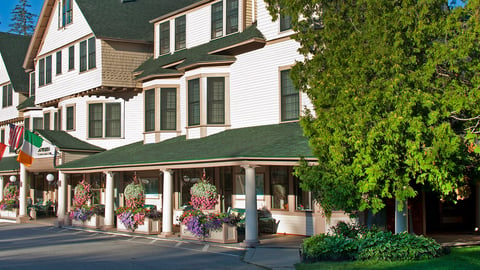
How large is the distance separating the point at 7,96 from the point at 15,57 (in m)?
2.88

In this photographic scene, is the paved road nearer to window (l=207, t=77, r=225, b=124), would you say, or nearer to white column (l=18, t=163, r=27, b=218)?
window (l=207, t=77, r=225, b=124)

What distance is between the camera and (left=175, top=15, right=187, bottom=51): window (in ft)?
88.5

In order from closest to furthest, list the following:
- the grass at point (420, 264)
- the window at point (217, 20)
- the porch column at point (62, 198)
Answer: the grass at point (420, 264), the window at point (217, 20), the porch column at point (62, 198)

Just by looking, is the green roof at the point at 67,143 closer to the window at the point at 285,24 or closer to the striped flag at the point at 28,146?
the striped flag at the point at 28,146

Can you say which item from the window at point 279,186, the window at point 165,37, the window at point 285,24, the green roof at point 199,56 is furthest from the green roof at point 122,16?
the window at point 279,186

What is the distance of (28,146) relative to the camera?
30078mm

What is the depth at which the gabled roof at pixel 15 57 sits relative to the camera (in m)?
39.3

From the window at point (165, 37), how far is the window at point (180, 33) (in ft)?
2.48

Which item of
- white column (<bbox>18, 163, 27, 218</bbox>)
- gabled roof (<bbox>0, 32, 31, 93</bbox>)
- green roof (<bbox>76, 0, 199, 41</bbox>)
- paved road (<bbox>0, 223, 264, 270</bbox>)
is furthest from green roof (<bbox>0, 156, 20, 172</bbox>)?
paved road (<bbox>0, 223, 264, 270</bbox>)

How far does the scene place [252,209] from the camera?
1731cm

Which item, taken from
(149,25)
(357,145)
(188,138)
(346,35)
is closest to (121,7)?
(149,25)

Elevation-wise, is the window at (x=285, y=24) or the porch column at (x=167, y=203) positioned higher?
the window at (x=285, y=24)

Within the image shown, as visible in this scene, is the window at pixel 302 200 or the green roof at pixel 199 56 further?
the green roof at pixel 199 56

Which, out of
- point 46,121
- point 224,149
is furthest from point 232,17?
point 46,121
